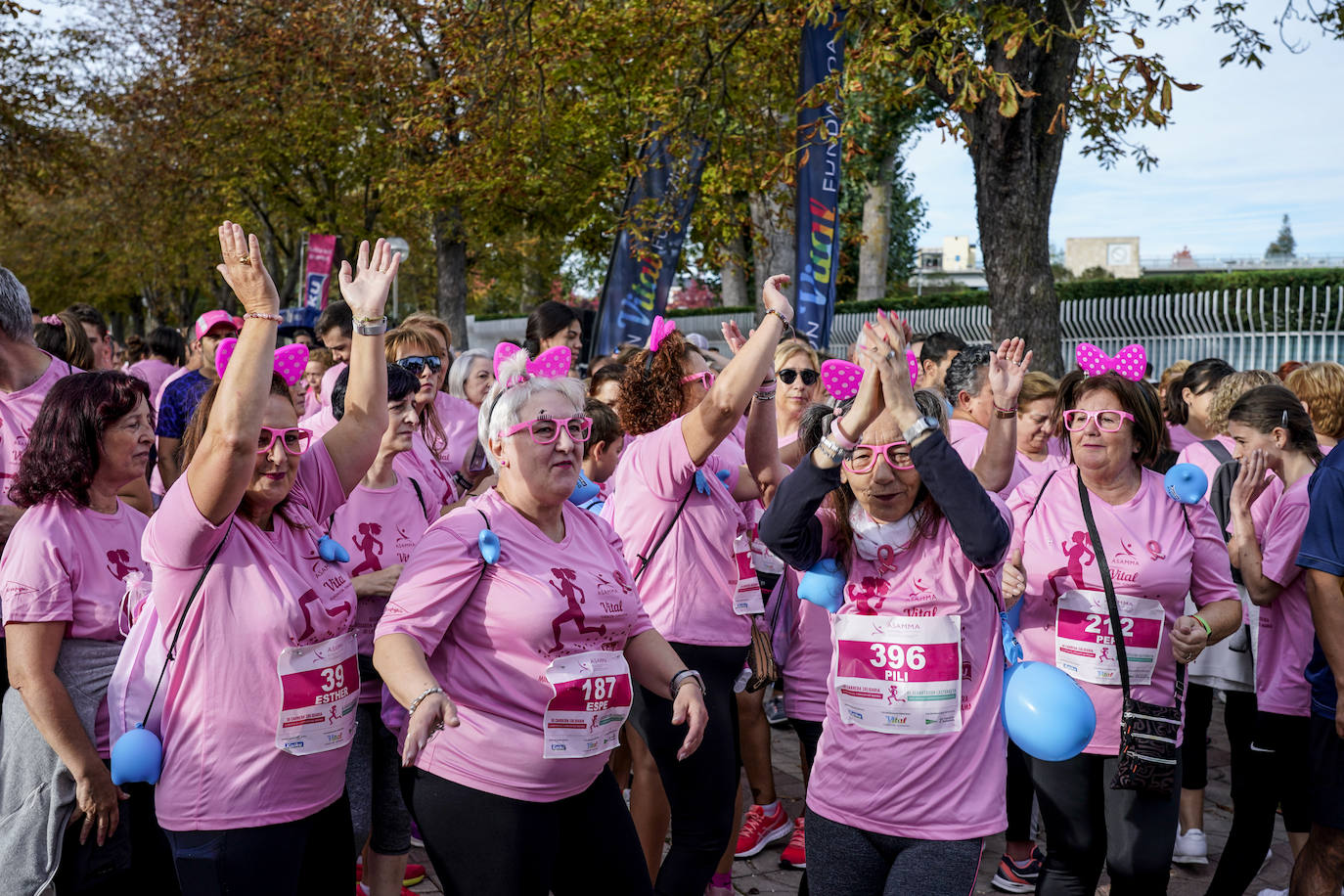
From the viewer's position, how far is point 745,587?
4.30m

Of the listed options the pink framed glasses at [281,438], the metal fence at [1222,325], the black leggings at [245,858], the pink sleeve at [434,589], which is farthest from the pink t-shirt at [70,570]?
the metal fence at [1222,325]

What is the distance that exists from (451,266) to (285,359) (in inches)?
703

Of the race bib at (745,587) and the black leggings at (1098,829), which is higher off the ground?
the race bib at (745,587)

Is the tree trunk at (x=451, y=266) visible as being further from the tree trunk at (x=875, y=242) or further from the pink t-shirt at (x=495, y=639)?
the pink t-shirt at (x=495, y=639)

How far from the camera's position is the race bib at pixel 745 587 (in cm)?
428

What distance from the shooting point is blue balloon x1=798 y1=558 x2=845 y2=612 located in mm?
3252

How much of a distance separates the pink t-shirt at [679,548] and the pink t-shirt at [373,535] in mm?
761

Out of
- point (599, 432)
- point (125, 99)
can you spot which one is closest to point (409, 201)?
point (125, 99)

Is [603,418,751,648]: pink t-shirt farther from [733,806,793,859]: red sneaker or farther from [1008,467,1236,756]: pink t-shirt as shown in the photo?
[733,806,793,859]: red sneaker

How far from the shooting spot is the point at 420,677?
2756 mm

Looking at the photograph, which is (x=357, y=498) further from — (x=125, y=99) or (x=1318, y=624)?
(x=125, y=99)

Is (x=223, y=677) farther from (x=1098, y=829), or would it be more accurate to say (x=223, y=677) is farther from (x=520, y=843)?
(x=1098, y=829)

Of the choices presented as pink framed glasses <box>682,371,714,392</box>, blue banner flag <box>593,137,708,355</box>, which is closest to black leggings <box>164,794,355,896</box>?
pink framed glasses <box>682,371,714,392</box>

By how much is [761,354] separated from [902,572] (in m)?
0.87
